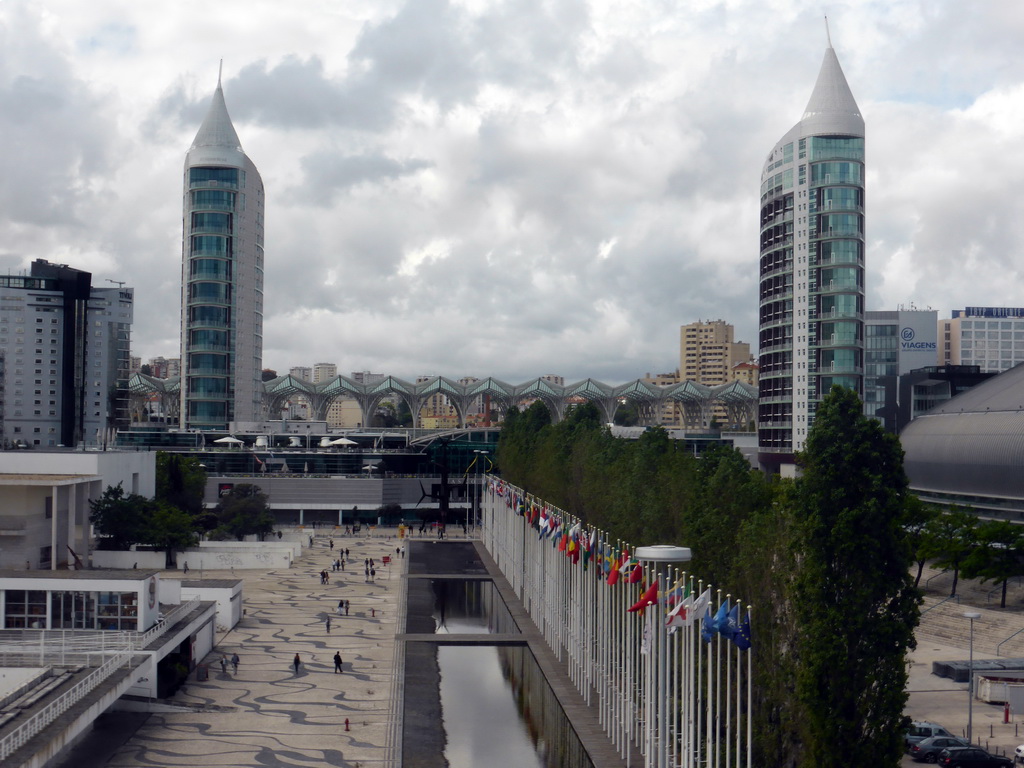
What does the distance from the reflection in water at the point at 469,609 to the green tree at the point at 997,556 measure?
2447 centimetres

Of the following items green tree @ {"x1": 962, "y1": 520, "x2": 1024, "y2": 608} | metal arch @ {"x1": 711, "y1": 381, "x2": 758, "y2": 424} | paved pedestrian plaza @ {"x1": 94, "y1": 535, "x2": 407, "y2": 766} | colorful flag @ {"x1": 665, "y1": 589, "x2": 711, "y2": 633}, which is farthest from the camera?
metal arch @ {"x1": 711, "y1": 381, "x2": 758, "y2": 424}

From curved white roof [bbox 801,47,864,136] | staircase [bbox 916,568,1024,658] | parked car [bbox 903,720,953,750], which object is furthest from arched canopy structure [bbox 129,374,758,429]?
parked car [bbox 903,720,953,750]

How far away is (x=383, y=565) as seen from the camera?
8262cm

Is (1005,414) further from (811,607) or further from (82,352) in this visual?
(82,352)

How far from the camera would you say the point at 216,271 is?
443ft

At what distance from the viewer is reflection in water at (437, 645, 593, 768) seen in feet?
112

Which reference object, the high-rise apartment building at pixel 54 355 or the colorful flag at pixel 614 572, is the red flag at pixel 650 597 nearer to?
the colorful flag at pixel 614 572

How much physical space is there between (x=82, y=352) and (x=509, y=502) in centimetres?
10849

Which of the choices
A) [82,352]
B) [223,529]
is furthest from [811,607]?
[82,352]

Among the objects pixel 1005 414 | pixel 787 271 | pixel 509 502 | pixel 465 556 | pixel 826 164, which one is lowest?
pixel 465 556

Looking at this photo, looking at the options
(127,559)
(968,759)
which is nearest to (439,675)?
(968,759)

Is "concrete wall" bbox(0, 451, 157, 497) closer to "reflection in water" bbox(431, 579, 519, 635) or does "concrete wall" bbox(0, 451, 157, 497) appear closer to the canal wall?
the canal wall

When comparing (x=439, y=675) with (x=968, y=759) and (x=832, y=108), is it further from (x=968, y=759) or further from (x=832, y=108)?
(x=832, y=108)

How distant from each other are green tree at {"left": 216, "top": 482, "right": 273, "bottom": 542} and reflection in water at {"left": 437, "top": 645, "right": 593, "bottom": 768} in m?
43.3
